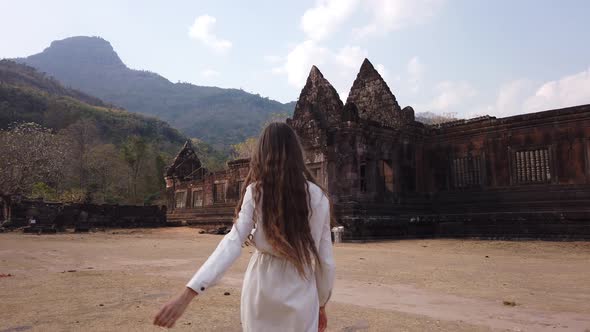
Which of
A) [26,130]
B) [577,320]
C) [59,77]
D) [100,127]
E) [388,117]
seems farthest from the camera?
[59,77]

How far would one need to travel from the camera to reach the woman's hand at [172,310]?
2.03 metres

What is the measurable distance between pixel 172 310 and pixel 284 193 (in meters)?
0.74

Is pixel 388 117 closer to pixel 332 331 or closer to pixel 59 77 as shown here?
pixel 332 331

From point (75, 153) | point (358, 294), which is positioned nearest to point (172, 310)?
point (358, 294)

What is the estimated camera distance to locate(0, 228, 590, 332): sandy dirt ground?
14.7ft

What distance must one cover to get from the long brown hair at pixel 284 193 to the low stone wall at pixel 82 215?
1005 inches

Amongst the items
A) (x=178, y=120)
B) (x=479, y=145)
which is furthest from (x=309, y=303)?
(x=178, y=120)

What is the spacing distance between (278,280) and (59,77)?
210 meters

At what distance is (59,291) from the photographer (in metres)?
6.19

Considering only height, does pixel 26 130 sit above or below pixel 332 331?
above

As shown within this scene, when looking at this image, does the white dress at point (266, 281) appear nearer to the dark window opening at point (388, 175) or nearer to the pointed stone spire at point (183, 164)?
the dark window opening at point (388, 175)

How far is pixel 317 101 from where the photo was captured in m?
21.9

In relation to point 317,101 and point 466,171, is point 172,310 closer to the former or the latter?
point 466,171

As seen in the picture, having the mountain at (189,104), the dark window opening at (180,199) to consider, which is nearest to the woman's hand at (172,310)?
the dark window opening at (180,199)
